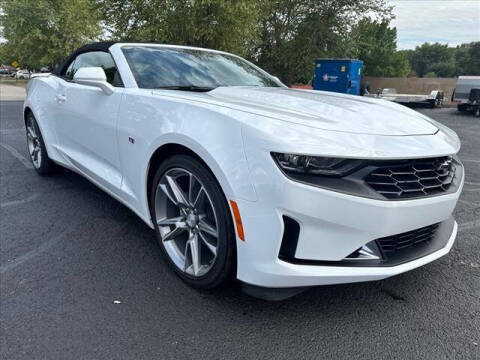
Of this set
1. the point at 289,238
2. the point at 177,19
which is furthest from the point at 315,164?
the point at 177,19

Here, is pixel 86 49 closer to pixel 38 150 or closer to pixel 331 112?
pixel 38 150

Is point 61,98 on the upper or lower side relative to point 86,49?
lower

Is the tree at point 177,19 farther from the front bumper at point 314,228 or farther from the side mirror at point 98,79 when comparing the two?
the front bumper at point 314,228

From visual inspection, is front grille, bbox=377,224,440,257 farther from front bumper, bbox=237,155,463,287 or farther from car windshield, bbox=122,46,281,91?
car windshield, bbox=122,46,281,91

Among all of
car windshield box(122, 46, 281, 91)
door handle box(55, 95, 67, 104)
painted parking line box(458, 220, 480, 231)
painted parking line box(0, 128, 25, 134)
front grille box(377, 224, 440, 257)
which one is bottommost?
painted parking line box(0, 128, 25, 134)

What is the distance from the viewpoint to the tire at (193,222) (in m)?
2.03

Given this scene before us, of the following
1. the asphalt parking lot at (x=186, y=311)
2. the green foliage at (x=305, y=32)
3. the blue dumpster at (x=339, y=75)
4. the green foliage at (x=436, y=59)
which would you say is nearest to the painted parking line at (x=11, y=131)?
the asphalt parking lot at (x=186, y=311)

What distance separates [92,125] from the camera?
3.07 m

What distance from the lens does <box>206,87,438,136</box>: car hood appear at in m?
1.96

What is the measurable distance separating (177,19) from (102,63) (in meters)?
8.12

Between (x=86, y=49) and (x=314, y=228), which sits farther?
(x=86, y=49)

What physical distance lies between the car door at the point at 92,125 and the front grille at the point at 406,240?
190 cm

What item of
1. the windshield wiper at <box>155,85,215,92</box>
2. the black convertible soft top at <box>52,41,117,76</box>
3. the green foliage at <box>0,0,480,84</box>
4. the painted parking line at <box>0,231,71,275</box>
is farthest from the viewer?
the green foliage at <box>0,0,480,84</box>

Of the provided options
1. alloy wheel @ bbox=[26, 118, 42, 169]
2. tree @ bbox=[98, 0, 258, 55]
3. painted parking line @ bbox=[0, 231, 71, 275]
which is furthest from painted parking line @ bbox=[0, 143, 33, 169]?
tree @ bbox=[98, 0, 258, 55]
